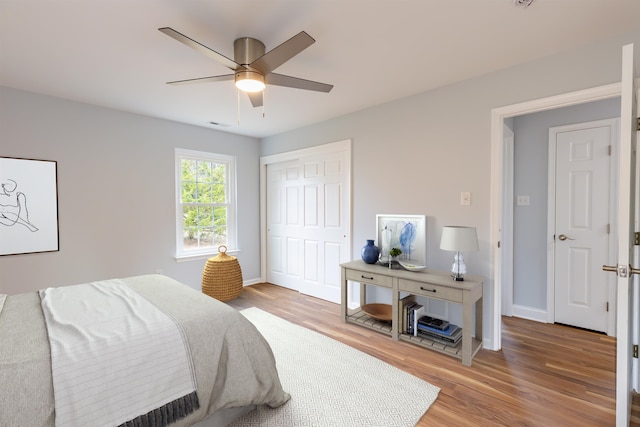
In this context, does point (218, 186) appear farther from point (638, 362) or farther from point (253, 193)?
point (638, 362)

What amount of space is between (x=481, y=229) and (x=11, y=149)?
450cm

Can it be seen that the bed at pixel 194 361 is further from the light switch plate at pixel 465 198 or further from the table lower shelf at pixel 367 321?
the light switch plate at pixel 465 198

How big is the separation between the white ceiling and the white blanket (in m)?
1.74

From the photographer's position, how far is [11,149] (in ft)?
9.26

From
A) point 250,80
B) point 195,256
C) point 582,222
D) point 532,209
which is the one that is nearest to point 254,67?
point 250,80

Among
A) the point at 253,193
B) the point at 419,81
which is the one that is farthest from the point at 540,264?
the point at 253,193

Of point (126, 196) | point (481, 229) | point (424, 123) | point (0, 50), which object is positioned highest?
point (0, 50)

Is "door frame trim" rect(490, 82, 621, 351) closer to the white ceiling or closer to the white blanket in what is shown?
the white ceiling

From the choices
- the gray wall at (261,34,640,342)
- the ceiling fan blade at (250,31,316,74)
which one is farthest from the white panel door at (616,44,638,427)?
the ceiling fan blade at (250,31,316,74)

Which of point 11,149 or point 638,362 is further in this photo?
point 11,149

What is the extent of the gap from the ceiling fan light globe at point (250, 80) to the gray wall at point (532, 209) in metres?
2.96

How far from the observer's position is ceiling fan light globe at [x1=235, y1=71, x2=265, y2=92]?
1.89m

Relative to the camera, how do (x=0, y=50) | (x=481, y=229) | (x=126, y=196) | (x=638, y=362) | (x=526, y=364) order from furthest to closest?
(x=126, y=196), (x=481, y=229), (x=526, y=364), (x=0, y=50), (x=638, y=362)

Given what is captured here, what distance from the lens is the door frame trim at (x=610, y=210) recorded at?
2.79m
